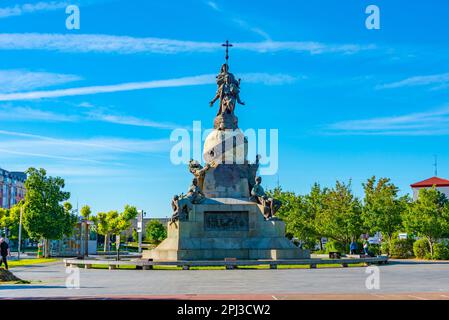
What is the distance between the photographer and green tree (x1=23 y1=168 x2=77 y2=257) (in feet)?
192

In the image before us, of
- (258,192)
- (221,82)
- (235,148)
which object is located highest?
(221,82)

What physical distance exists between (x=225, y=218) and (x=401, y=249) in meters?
21.0

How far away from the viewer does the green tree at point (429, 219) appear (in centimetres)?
4922

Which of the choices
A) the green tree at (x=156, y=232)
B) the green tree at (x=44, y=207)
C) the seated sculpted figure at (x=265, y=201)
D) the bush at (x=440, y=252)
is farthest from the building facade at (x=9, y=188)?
the bush at (x=440, y=252)

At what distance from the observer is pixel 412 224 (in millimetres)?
50438

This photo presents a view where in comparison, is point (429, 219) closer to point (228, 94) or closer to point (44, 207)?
point (228, 94)

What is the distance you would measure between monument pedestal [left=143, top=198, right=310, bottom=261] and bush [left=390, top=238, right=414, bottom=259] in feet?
54.6

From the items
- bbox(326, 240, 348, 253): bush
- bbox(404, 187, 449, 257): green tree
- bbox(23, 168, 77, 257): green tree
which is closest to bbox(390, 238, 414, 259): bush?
bbox(404, 187, 449, 257): green tree

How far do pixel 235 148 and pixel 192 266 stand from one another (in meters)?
11.0

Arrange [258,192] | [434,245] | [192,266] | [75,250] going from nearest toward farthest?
1. [192,266]
2. [258,192]
3. [434,245]
4. [75,250]

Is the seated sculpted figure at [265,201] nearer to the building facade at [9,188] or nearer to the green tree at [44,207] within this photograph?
the green tree at [44,207]

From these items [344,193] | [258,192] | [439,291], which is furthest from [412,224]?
[439,291]

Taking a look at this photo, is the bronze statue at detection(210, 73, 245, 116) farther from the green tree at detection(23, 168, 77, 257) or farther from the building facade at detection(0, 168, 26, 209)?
the building facade at detection(0, 168, 26, 209)
